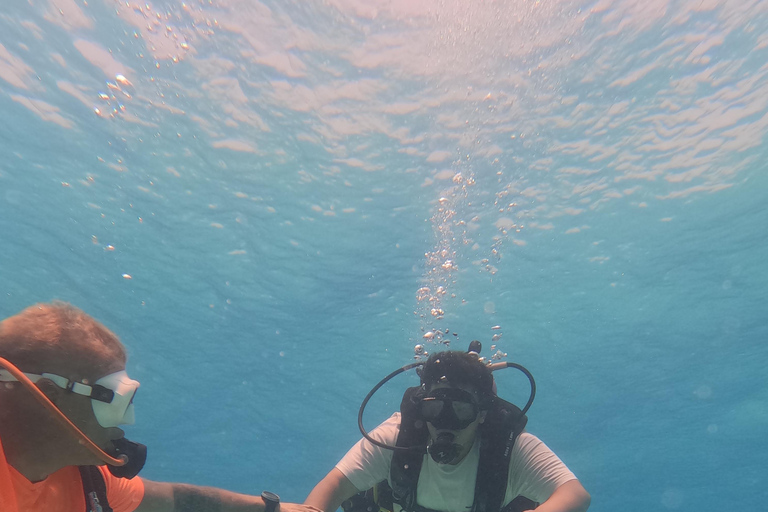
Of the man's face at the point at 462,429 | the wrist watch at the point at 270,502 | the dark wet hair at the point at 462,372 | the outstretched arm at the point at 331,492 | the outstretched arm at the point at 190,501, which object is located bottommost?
the outstretched arm at the point at 190,501

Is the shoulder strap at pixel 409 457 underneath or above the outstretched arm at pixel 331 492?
above

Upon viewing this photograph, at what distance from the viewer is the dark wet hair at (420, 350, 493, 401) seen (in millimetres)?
4566

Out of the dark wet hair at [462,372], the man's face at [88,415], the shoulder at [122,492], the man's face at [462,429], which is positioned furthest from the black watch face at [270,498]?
the dark wet hair at [462,372]

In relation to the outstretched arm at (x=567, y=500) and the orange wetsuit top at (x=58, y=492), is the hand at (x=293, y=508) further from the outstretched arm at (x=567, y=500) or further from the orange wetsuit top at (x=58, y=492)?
the outstretched arm at (x=567, y=500)

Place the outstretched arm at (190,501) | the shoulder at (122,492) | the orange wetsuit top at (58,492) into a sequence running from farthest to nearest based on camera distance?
the outstretched arm at (190,501), the shoulder at (122,492), the orange wetsuit top at (58,492)

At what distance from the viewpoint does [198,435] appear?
127 feet

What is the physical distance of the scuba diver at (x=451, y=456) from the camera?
4316mm

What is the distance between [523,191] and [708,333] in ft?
49.3

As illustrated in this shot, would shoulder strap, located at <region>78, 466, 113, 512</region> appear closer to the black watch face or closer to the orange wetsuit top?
the orange wetsuit top

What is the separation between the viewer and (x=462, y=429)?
173 inches

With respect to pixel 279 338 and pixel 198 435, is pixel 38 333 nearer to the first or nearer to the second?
pixel 279 338

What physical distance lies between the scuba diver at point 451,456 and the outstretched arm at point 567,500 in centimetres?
21

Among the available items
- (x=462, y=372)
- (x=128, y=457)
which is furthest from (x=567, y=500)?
(x=128, y=457)

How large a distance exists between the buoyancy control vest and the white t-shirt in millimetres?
111
